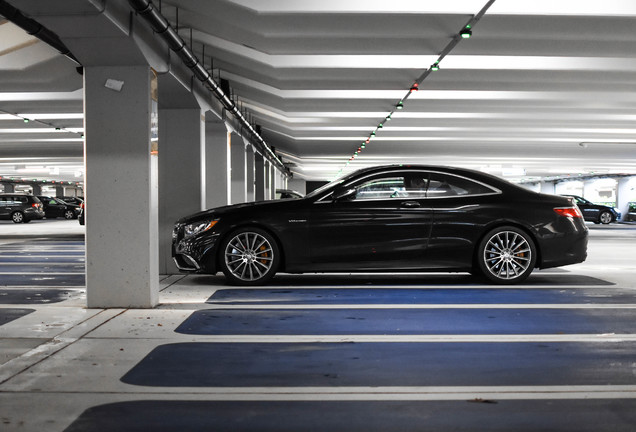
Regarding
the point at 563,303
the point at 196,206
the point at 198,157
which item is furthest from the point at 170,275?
the point at 563,303

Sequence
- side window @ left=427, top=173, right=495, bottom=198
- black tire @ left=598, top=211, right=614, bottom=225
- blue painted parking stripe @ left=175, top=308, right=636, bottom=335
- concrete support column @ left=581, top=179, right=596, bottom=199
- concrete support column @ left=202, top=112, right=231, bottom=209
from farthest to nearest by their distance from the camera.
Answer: concrete support column @ left=581, top=179, right=596, bottom=199 → black tire @ left=598, top=211, right=614, bottom=225 → concrete support column @ left=202, top=112, right=231, bottom=209 → side window @ left=427, top=173, right=495, bottom=198 → blue painted parking stripe @ left=175, top=308, right=636, bottom=335

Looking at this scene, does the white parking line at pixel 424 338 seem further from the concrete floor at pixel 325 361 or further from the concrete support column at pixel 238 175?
the concrete support column at pixel 238 175

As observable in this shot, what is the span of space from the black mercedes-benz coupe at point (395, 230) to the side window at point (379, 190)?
12mm

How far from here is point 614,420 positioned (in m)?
2.99

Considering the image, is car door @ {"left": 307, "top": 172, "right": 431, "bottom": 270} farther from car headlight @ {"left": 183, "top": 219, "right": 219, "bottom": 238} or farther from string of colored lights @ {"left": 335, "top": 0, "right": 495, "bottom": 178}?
string of colored lights @ {"left": 335, "top": 0, "right": 495, "bottom": 178}

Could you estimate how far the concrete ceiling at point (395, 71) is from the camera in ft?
26.9

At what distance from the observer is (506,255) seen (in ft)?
24.8

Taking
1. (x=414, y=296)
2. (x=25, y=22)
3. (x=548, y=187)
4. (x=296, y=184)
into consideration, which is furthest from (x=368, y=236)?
(x=548, y=187)

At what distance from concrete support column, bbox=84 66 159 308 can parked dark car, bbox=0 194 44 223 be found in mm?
28549

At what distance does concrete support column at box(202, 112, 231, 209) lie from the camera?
12.7m

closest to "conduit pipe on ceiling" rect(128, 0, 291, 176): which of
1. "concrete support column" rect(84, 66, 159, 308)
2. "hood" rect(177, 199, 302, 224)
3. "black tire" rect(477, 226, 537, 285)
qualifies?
"concrete support column" rect(84, 66, 159, 308)

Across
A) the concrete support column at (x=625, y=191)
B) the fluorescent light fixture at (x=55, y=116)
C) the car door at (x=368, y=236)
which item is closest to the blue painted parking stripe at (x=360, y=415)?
the car door at (x=368, y=236)

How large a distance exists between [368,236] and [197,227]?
205cm

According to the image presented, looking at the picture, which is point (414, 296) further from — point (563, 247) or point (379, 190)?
point (563, 247)
